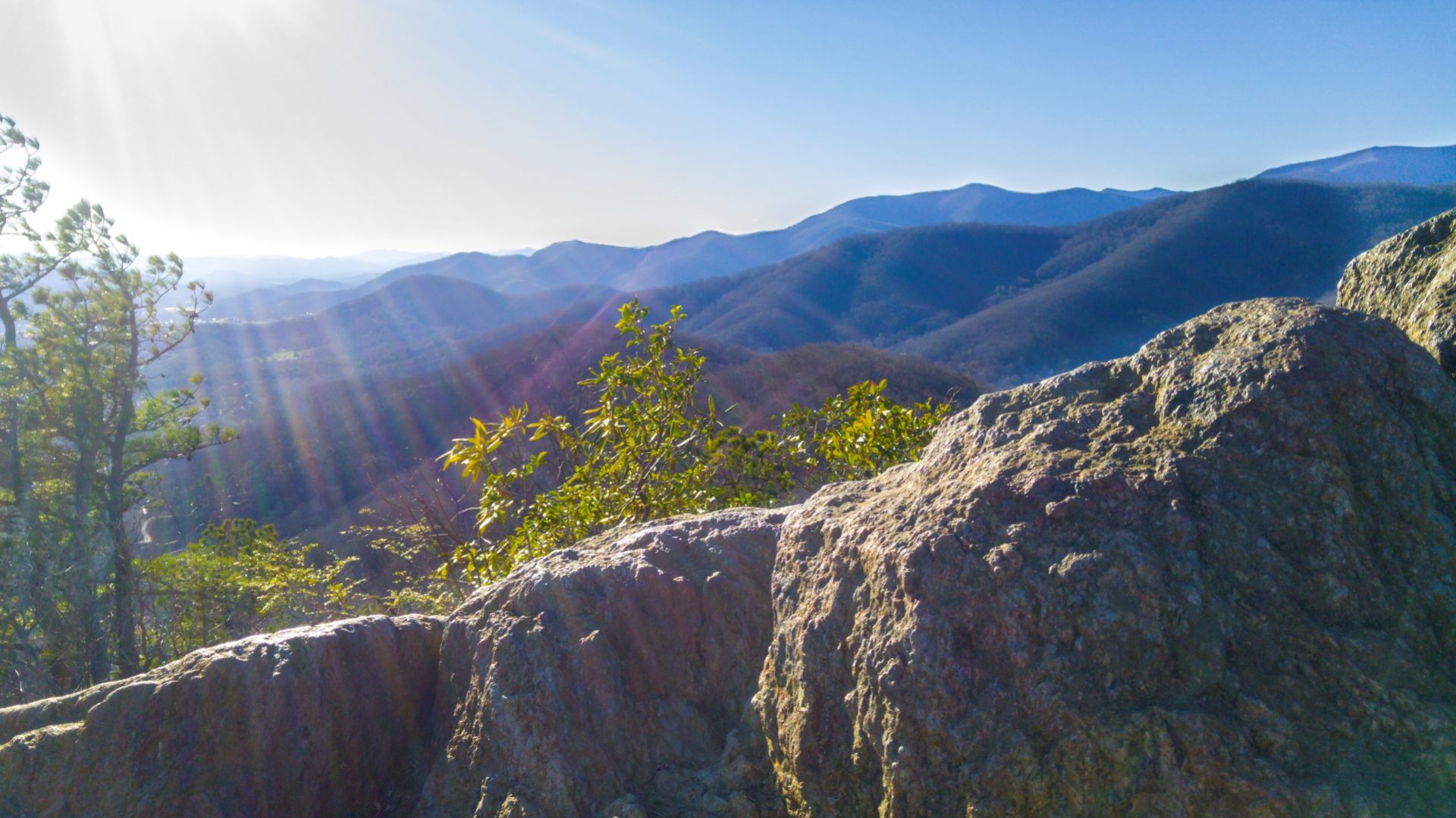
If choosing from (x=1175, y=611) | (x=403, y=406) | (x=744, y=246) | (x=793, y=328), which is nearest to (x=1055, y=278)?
(x=793, y=328)

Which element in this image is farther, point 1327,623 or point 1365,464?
point 1365,464

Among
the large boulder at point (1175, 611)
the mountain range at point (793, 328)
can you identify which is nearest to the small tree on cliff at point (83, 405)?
the mountain range at point (793, 328)

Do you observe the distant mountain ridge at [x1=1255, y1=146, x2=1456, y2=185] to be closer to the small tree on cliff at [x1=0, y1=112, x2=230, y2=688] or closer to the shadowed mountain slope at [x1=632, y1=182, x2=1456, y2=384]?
the shadowed mountain slope at [x1=632, y1=182, x2=1456, y2=384]

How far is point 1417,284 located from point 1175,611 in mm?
1306

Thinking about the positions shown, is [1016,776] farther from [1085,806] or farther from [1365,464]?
[1365,464]

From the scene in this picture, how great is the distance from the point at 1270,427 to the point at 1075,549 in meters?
0.50

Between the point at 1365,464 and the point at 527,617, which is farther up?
the point at 1365,464

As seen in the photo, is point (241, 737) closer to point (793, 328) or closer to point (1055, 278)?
point (793, 328)

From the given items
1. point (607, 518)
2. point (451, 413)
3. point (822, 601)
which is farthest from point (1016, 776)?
point (451, 413)

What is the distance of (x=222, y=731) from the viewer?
2.20 m

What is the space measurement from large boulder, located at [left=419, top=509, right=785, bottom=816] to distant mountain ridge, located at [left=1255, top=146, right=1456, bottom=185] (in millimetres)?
109936

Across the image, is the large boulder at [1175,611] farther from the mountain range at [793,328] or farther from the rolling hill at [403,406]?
the rolling hill at [403,406]

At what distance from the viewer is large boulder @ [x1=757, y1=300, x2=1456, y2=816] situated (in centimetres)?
135

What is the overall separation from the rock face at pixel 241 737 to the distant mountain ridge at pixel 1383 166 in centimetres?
11052
